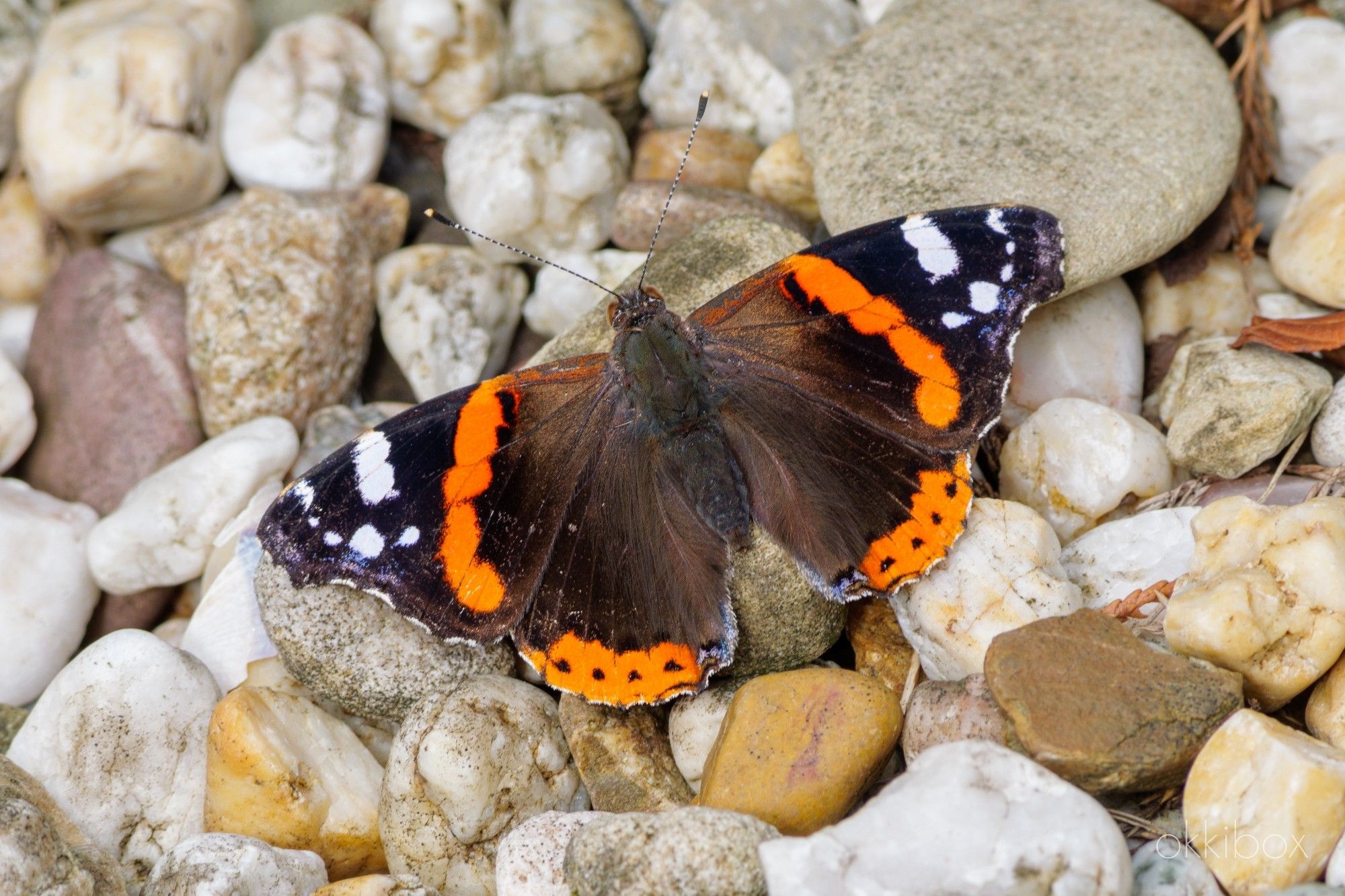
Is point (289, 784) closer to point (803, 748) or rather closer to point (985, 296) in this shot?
point (803, 748)

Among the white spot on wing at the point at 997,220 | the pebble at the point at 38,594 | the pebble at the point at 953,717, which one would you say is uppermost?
the white spot on wing at the point at 997,220

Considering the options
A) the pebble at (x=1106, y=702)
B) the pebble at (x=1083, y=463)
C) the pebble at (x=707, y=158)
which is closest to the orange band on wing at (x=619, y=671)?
the pebble at (x=1106, y=702)

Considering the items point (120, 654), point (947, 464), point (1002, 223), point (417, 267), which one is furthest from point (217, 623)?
point (1002, 223)

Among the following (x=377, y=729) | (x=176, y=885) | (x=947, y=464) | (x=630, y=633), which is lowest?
(x=377, y=729)

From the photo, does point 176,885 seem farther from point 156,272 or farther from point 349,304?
point 156,272

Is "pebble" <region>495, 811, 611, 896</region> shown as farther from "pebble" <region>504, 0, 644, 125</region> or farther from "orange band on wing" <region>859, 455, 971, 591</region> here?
"pebble" <region>504, 0, 644, 125</region>

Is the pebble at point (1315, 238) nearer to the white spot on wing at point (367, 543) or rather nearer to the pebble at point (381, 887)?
the white spot on wing at point (367, 543)
